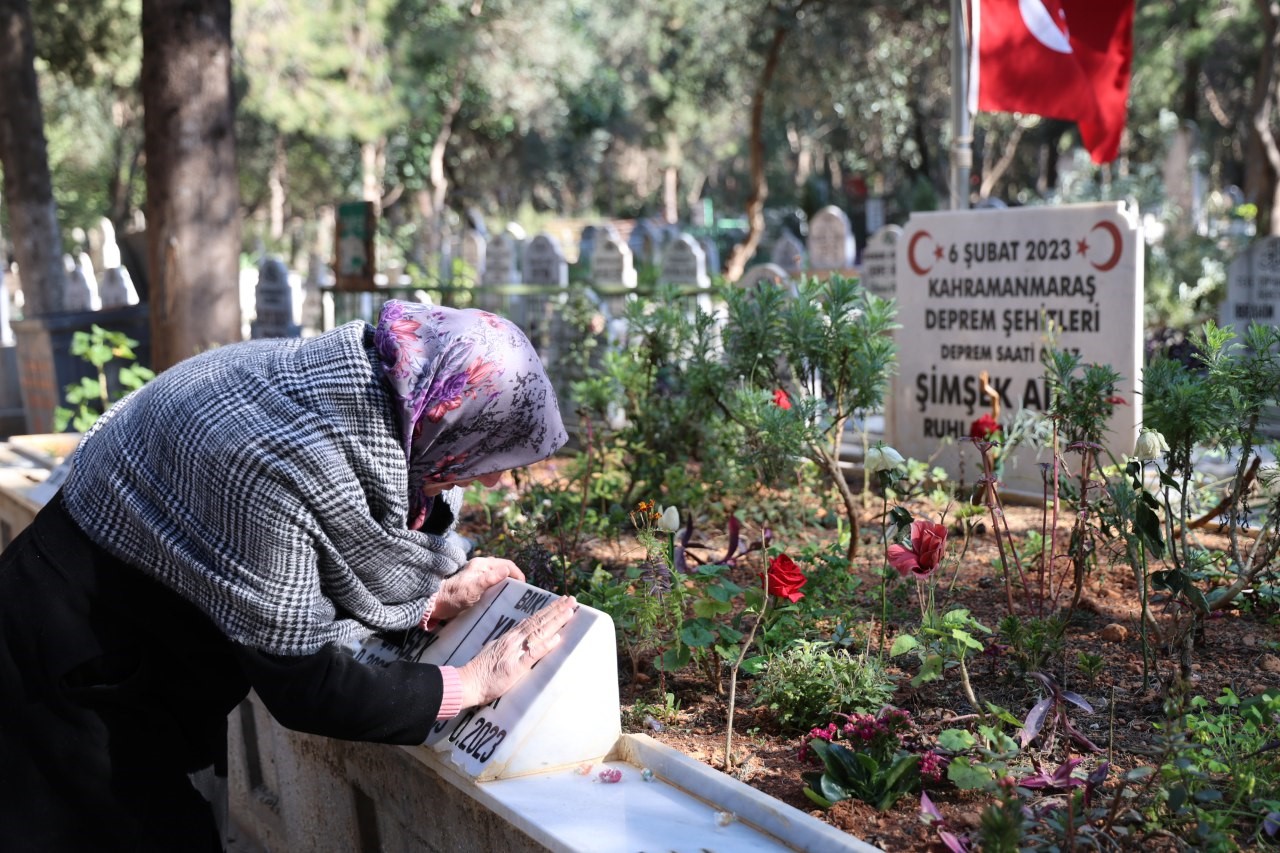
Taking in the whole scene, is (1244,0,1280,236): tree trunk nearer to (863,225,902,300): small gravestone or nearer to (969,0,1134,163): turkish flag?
A: (863,225,902,300): small gravestone

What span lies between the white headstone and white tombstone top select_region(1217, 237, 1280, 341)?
6054 mm

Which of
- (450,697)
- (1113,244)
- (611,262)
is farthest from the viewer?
(611,262)

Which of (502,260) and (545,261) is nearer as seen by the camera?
(545,261)

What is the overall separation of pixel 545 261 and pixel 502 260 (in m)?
3.54

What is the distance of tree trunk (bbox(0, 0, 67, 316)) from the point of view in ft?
41.2

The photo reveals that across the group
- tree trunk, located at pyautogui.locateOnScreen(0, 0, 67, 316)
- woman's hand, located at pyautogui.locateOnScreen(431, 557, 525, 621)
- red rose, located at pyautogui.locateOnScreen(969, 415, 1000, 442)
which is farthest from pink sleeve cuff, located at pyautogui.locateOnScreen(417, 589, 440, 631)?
tree trunk, located at pyautogui.locateOnScreen(0, 0, 67, 316)

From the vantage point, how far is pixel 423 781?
98.0 inches

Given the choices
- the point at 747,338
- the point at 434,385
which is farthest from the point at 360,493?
the point at 747,338

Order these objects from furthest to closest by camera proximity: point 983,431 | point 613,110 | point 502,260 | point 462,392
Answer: point 613,110, point 502,260, point 983,431, point 462,392

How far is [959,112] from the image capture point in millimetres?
6109

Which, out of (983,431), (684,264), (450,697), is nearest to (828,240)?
(684,264)

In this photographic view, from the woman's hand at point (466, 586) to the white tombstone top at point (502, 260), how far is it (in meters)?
12.7

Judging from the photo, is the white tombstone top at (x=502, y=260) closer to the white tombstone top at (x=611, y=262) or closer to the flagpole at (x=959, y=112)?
the white tombstone top at (x=611, y=262)

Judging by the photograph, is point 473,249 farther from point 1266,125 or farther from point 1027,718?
point 1027,718
